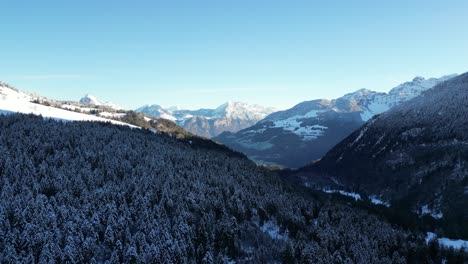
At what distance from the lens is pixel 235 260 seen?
8581cm

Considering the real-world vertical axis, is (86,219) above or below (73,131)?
below

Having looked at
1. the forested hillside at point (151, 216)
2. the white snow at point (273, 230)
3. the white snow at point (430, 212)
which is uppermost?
the forested hillside at point (151, 216)

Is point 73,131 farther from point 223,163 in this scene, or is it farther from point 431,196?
point 431,196

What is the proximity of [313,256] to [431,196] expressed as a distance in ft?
435

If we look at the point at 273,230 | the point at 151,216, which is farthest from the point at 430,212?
the point at 151,216

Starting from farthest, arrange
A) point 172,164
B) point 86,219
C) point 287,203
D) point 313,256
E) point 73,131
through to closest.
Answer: point 73,131 < point 172,164 < point 287,203 < point 313,256 < point 86,219

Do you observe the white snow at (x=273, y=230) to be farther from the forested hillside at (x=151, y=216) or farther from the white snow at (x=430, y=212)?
the white snow at (x=430, y=212)

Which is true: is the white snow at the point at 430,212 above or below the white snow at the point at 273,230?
below

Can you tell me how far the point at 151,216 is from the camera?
88.9 m

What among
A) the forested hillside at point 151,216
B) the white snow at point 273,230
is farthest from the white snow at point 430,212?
the white snow at point 273,230

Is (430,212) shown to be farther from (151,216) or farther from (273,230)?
(151,216)

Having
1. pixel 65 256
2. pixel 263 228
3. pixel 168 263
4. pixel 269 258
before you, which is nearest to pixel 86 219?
pixel 65 256

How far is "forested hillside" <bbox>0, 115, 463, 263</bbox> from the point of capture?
72875 mm

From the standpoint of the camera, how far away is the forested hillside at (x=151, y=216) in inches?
2869
